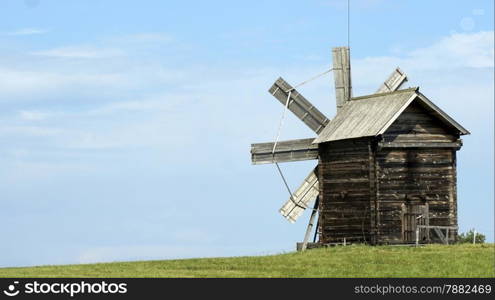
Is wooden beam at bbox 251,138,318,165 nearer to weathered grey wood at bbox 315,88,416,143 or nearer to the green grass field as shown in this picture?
weathered grey wood at bbox 315,88,416,143

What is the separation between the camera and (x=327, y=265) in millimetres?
40500

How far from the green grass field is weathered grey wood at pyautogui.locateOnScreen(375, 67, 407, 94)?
10232 millimetres

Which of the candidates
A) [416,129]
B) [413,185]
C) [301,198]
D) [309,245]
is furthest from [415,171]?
[309,245]

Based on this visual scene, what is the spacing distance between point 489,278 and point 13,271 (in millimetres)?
16698

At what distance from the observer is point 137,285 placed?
29.0 m

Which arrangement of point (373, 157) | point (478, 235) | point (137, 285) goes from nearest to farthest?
point (137, 285)
point (373, 157)
point (478, 235)

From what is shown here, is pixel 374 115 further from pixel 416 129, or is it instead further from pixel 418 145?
pixel 418 145

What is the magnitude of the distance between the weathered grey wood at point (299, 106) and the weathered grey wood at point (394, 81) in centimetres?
367

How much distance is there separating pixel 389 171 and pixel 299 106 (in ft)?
23.3

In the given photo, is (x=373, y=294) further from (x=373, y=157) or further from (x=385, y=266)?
(x=373, y=157)

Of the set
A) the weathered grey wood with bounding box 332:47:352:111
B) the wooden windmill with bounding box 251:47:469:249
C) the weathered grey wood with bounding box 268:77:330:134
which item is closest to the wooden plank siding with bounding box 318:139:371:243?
the wooden windmill with bounding box 251:47:469:249

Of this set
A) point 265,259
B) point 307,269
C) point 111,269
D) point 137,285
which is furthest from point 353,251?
point 137,285

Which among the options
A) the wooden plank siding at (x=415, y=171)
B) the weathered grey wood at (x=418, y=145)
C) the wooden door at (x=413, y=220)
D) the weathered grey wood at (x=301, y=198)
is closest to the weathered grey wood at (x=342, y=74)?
the weathered grey wood at (x=301, y=198)

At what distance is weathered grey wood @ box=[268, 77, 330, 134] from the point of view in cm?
5131
